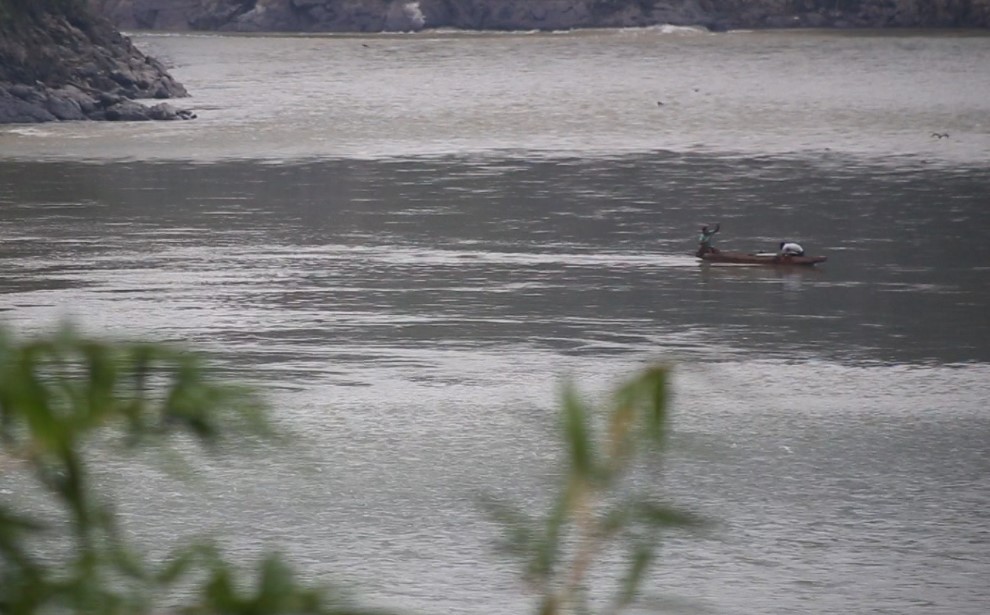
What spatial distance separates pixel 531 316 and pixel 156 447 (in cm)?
1499

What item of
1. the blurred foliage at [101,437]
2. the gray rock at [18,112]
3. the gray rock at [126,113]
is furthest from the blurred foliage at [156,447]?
the gray rock at [18,112]

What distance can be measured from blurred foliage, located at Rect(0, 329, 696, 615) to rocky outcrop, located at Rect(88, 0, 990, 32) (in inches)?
2890

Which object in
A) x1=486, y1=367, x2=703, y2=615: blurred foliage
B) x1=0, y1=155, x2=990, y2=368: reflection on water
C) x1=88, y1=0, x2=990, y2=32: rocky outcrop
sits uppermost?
x1=486, y1=367, x2=703, y2=615: blurred foliage

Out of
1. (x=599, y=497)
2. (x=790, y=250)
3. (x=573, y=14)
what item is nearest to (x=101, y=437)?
(x=599, y=497)

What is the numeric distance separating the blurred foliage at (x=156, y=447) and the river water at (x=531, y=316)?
0.45ft

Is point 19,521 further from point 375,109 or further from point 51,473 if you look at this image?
point 375,109

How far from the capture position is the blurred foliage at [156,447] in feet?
4.34

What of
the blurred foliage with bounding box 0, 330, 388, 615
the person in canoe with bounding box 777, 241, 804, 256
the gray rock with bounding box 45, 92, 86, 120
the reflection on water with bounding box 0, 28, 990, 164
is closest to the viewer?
the blurred foliage with bounding box 0, 330, 388, 615

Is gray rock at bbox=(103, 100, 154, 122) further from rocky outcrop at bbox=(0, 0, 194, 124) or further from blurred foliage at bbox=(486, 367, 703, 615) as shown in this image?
blurred foliage at bbox=(486, 367, 703, 615)

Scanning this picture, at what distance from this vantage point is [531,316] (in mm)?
16422

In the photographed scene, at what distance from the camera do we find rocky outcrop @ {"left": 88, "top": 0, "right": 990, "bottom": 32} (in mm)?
73562

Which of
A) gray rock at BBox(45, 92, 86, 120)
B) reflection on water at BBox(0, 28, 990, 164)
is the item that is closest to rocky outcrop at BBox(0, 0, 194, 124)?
gray rock at BBox(45, 92, 86, 120)

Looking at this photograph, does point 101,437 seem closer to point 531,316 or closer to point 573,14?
point 531,316

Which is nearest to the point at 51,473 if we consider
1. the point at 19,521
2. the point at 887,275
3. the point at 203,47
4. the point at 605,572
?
the point at 19,521
